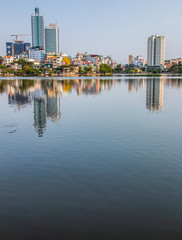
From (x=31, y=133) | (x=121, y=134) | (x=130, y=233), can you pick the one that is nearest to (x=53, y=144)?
(x=31, y=133)

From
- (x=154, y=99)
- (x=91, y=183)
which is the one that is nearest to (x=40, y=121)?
(x=91, y=183)

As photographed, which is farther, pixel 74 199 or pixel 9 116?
pixel 9 116

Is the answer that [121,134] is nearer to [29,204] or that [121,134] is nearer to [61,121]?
[61,121]

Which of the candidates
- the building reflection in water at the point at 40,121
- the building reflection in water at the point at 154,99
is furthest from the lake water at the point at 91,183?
the building reflection in water at the point at 154,99

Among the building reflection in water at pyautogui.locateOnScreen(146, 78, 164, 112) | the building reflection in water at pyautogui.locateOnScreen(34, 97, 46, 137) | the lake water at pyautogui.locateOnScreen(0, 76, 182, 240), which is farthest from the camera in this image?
the building reflection in water at pyautogui.locateOnScreen(146, 78, 164, 112)

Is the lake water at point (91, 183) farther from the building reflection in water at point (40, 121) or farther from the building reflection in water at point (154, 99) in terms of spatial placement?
the building reflection in water at point (154, 99)

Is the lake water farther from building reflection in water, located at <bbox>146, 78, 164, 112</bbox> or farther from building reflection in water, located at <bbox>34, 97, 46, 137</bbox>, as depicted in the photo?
building reflection in water, located at <bbox>146, 78, 164, 112</bbox>

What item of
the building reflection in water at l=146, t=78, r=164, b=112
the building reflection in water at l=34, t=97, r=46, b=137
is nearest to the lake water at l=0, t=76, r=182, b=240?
the building reflection in water at l=34, t=97, r=46, b=137

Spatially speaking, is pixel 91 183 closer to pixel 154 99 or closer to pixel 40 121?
pixel 40 121

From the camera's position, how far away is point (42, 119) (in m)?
22.6

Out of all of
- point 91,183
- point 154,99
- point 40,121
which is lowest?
point 91,183

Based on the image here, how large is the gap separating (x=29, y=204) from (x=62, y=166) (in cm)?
345

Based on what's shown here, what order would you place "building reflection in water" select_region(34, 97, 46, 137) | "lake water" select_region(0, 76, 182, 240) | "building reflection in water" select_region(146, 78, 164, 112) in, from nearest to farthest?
1. "lake water" select_region(0, 76, 182, 240)
2. "building reflection in water" select_region(34, 97, 46, 137)
3. "building reflection in water" select_region(146, 78, 164, 112)

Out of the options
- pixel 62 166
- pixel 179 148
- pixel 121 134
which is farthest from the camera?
pixel 121 134
